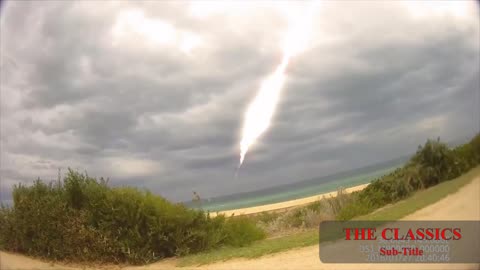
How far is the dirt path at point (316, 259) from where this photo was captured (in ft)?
14.0

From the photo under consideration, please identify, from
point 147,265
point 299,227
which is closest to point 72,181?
point 147,265

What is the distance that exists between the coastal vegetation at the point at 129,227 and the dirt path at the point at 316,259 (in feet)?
0.70

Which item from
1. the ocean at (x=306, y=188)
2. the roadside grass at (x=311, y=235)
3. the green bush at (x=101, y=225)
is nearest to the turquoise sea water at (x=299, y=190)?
the ocean at (x=306, y=188)

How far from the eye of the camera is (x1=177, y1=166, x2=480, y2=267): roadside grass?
4.21m

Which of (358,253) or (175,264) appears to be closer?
(358,253)

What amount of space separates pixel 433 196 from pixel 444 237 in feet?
2.22

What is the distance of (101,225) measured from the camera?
7.54 metres

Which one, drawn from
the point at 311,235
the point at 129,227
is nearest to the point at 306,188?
the point at 311,235

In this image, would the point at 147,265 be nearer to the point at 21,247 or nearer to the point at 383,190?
the point at 21,247

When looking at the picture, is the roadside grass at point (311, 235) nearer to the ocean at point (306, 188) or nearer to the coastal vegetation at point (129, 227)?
the coastal vegetation at point (129, 227)

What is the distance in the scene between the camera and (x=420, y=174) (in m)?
4.26

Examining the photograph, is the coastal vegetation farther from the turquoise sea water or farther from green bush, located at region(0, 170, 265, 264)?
the turquoise sea water

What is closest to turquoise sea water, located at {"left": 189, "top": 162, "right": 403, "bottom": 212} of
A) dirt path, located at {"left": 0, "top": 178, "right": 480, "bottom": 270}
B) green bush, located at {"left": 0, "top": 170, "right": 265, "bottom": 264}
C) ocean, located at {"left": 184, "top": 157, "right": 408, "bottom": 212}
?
ocean, located at {"left": 184, "top": 157, "right": 408, "bottom": 212}

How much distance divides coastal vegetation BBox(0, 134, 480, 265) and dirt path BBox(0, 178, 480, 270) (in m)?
0.21
